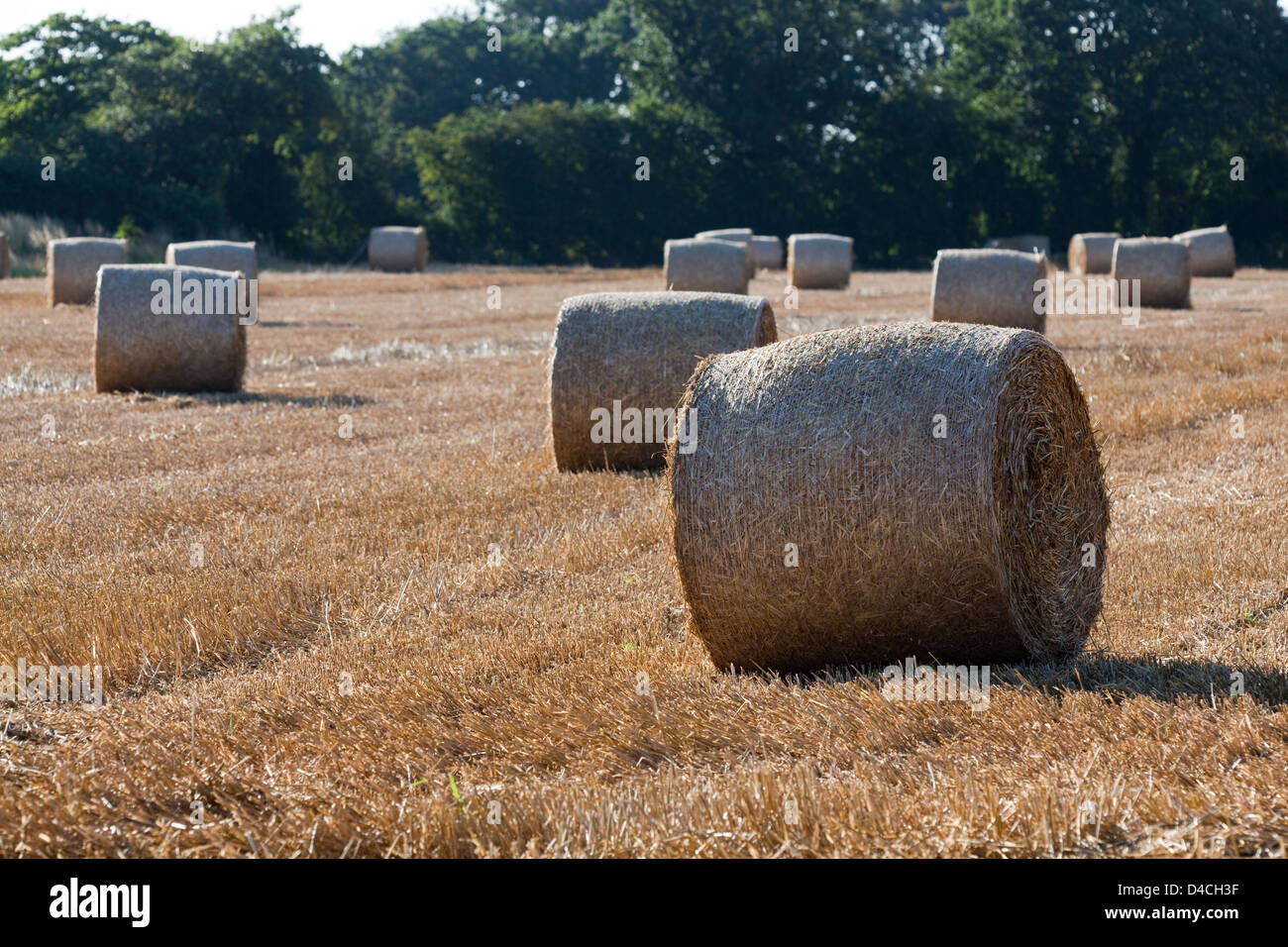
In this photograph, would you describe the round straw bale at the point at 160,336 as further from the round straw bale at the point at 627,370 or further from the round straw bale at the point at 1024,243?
the round straw bale at the point at 1024,243

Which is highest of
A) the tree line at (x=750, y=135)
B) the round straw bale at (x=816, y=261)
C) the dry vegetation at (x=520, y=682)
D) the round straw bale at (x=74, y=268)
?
the tree line at (x=750, y=135)

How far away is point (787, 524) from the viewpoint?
211 inches

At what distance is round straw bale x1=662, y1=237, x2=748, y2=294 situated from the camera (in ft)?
82.3

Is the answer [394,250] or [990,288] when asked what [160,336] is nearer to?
[990,288]

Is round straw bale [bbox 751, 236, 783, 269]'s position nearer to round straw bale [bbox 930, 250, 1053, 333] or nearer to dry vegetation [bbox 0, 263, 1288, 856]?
round straw bale [bbox 930, 250, 1053, 333]

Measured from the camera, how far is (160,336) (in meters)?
13.6

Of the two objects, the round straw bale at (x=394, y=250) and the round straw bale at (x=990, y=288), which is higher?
the round straw bale at (x=394, y=250)

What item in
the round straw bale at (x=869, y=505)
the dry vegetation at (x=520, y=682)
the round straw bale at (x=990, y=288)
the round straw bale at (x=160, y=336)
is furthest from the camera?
the round straw bale at (x=990, y=288)

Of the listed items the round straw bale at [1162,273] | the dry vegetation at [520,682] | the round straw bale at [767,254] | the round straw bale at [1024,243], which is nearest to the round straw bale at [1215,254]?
the round straw bale at [1024,243]

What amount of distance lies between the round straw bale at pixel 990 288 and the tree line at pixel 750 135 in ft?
92.9

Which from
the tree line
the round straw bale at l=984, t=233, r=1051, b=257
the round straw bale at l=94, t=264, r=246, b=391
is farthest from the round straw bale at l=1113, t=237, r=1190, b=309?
the tree line

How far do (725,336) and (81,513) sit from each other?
166 inches

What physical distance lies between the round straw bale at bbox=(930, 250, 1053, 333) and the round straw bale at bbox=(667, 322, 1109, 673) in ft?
40.2

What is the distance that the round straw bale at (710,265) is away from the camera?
25.1m
